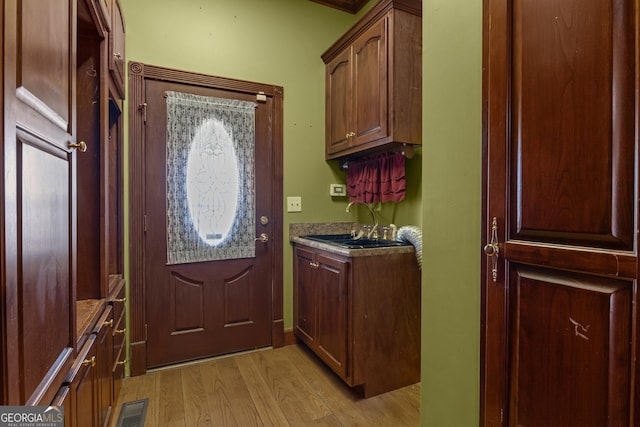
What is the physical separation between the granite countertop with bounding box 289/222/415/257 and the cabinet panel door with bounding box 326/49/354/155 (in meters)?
0.66

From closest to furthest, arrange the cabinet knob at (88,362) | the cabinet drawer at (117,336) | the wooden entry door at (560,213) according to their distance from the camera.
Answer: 1. the wooden entry door at (560,213)
2. the cabinet knob at (88,362)
3. the cabinet drawer at (117,336)

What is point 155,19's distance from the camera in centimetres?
231

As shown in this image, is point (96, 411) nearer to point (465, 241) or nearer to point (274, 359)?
point (274, 359)

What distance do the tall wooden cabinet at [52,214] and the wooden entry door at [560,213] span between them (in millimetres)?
1253

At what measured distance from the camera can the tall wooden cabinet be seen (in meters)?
0.60

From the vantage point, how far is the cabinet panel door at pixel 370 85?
7.06 ft

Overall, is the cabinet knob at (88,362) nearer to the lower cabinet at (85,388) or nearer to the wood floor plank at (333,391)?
the lower cabinet at (85,388)

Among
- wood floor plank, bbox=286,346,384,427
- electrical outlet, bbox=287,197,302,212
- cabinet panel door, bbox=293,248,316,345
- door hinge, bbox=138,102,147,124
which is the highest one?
door hinge, bbox=138,102,147,124

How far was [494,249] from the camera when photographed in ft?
3.50

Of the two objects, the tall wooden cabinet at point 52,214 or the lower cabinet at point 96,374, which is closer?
the tall wooden cabinet at point 52,214

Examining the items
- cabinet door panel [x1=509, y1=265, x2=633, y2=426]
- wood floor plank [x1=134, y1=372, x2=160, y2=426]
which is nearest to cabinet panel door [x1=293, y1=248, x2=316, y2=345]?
wood floor plank [x1=134, y1=372, x2=160, y2=426]

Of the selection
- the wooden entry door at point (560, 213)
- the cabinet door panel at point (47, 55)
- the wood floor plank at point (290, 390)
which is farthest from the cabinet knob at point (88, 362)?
the wooden entry door at point (560, 213)

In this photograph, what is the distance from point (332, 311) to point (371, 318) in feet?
0.95

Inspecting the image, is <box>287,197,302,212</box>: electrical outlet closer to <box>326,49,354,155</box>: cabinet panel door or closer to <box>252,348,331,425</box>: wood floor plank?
<box>326,49,354,155</box>: cabinet panel door
